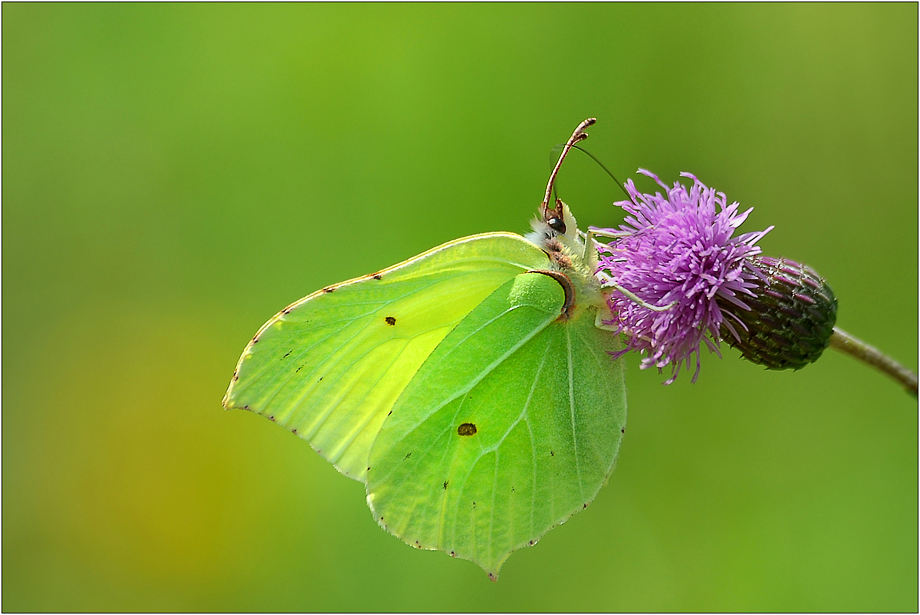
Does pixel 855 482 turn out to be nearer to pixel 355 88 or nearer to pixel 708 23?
pixel 708 23

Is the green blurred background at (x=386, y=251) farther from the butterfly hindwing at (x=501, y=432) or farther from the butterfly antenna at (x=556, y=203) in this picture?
the butterfly hindwing at (x=501, y=432)

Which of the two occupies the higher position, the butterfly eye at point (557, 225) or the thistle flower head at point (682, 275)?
the butterfly eye at point (557, 225)

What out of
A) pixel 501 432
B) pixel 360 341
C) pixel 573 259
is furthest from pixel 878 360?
pixel 360 341

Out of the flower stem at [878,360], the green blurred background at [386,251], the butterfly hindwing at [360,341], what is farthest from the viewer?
the green blurred background at [386,251]

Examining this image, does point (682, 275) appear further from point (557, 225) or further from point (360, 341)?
point (360, 341)

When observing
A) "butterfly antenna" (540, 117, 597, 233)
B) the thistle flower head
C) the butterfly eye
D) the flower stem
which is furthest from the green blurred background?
the flower stem

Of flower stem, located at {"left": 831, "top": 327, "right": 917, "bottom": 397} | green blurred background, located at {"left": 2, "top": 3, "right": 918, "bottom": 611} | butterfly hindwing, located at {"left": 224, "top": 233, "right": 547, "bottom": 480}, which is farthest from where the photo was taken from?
green blurred background, located at {"left": 2, "top": 3, "right": 918, "bottom": 611}

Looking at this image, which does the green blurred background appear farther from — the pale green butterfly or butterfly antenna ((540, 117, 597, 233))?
the pale green butterfly

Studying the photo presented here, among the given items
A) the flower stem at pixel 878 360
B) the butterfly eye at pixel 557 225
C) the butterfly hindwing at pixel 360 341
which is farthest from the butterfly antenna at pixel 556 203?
the flower stem at pixel 878 360
